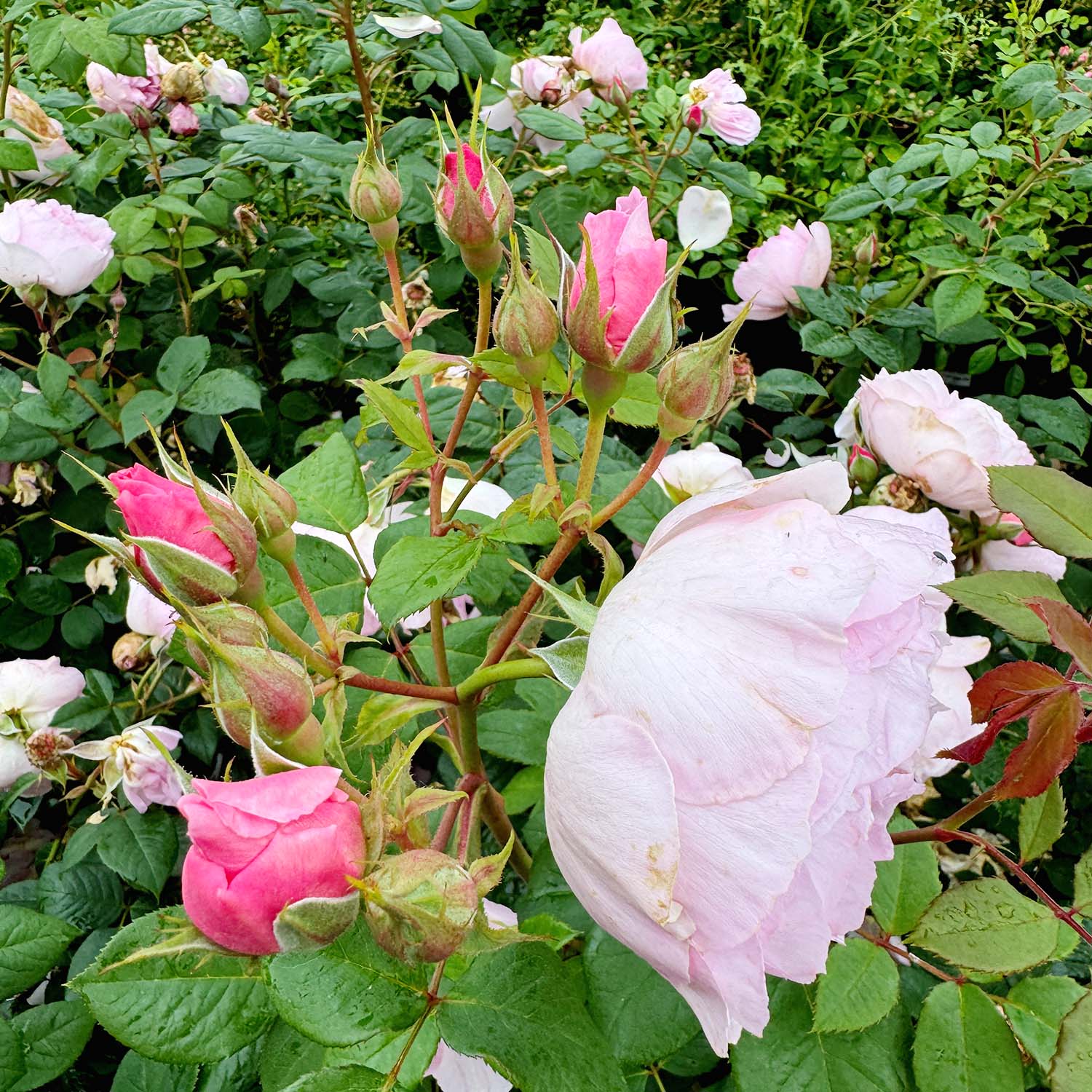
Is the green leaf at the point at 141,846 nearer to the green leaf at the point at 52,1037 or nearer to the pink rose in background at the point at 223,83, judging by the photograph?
the green leaf at the point at 52,1037

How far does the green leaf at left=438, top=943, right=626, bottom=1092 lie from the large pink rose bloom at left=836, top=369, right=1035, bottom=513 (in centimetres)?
50

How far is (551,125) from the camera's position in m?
1.08

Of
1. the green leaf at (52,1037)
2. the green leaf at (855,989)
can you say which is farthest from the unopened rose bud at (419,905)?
the green leaf at (52,1037)

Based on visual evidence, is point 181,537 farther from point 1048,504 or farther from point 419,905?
point 1048,504

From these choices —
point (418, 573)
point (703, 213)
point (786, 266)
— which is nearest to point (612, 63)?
point (703, 213)

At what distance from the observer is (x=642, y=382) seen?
60 cm

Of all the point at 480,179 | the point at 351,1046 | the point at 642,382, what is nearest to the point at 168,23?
the point at 480,179

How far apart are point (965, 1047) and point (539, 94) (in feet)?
3.80

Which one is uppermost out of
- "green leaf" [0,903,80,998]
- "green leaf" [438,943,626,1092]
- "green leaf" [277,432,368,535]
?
"green leaf" [277,432,368,535]

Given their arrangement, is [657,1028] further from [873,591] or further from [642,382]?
[642,382]

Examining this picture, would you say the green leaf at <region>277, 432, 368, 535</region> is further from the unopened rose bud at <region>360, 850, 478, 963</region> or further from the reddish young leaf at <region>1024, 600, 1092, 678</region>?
the reddish young leaf at <region>1024, 600, 1092, 678</region>

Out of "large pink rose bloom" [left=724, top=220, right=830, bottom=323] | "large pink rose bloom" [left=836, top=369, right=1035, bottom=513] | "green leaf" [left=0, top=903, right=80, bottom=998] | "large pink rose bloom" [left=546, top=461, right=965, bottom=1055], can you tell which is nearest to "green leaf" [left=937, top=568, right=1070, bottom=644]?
"large pink rose bloom" [left=546, top=461, right=965, bottom=1055]

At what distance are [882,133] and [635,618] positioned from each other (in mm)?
1818

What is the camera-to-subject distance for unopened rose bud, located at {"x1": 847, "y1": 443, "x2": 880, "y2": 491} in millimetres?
826
